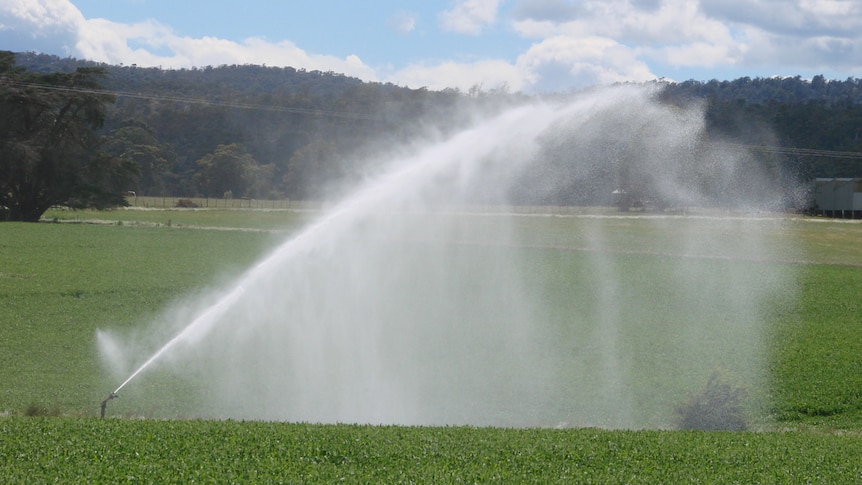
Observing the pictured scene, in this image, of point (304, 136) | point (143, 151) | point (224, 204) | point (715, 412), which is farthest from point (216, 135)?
point (715, 412)

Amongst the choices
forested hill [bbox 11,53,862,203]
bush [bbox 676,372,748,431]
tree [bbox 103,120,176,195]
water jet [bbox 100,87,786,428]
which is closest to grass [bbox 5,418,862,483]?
bush [bbox 676,372,748,431]

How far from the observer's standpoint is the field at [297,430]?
9.95 meters

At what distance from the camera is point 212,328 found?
988 inches

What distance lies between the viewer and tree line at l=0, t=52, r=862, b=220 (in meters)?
70.2

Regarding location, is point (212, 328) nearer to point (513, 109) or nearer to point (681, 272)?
point (513, 109)

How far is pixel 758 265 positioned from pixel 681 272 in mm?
7479

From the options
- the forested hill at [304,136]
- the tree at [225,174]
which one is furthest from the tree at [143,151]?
the tree at [225,174]

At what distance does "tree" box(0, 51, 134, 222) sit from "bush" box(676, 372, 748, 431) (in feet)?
205

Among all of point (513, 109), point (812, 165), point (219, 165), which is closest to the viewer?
point (513, 109)

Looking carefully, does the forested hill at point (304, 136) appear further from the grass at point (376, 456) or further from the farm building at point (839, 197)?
the grass at point (376, 456)

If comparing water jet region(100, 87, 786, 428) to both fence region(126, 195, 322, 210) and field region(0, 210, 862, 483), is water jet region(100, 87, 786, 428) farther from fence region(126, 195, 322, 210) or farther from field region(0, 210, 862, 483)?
fence region(126, 195, 322, 210)

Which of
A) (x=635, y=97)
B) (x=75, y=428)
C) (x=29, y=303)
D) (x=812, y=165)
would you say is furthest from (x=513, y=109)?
(x=812, y=165)

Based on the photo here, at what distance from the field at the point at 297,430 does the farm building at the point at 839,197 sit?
56900mm

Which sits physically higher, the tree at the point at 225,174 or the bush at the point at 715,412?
the tree at the point at 225,174
